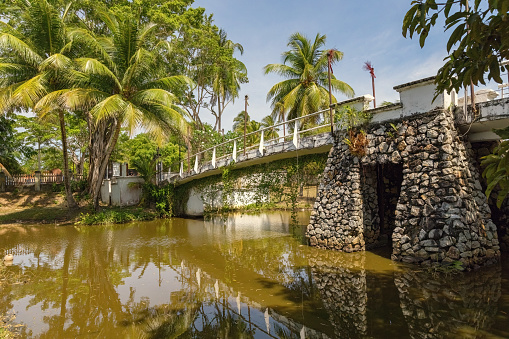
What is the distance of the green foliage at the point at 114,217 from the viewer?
17.2 metres

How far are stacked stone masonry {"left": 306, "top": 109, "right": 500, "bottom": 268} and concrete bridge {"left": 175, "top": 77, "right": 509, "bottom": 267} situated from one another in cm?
2

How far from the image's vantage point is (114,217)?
17922 mm

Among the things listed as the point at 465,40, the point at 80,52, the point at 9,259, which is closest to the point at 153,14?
the point at 80,52

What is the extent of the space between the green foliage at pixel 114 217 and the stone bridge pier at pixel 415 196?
40.1ft

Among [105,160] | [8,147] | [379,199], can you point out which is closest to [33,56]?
[105,160]

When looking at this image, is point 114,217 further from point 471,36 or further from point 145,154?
point 471,36

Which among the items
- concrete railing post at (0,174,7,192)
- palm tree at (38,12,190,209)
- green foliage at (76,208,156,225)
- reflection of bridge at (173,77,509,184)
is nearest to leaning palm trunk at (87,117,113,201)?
palm tree at (38,12,190,209)

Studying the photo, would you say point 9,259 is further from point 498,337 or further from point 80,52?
point 80,52

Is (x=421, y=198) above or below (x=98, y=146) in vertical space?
below

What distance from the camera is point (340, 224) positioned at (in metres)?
9.41

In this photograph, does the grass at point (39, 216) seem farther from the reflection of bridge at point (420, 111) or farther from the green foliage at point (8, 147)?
the reflection of bridge at point (420, 111)

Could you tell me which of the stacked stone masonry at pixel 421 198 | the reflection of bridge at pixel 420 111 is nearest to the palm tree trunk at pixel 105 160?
the reflection of bridge at pixel 420 111

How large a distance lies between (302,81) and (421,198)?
1410cm

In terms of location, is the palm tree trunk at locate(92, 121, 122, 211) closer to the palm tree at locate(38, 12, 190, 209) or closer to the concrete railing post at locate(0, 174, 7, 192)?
the palm tree at locate(38, 12, 190, 209)
